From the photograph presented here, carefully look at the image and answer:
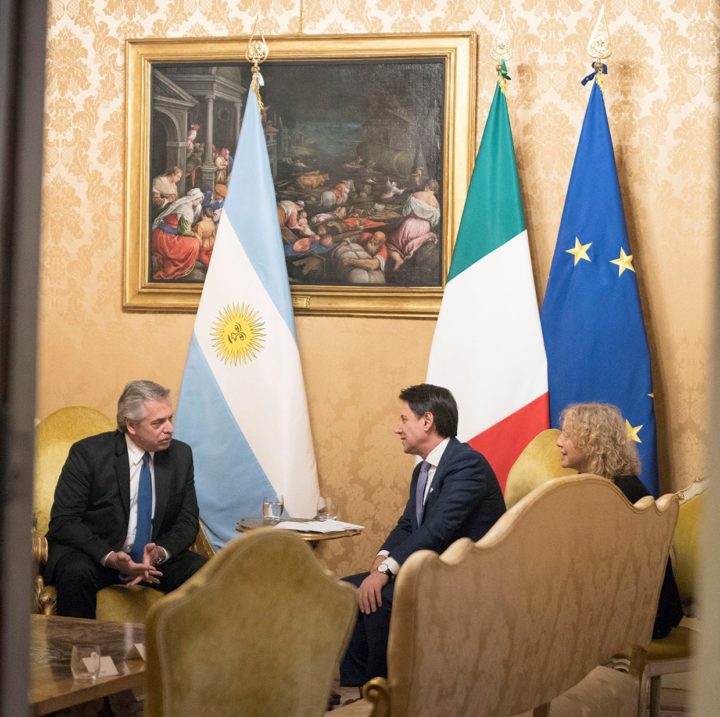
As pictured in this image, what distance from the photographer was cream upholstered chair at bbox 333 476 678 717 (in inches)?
89.8

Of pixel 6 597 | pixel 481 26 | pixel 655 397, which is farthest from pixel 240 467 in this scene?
pixel 6 597

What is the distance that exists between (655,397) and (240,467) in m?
2.13

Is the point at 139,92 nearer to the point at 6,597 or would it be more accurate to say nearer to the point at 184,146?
the point at 184,146

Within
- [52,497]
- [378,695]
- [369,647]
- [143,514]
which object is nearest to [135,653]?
[378,695]

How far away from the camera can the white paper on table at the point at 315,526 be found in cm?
480

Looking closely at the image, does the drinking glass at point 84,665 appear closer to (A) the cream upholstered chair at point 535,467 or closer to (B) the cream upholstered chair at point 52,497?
(B) the cream upholstered chair at point 52,497

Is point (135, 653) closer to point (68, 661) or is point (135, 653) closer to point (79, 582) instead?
point (68, 661)

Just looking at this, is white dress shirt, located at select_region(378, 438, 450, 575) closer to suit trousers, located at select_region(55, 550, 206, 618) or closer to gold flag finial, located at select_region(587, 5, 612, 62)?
suit trousers, located at select_region(55, 550, 206, 618)

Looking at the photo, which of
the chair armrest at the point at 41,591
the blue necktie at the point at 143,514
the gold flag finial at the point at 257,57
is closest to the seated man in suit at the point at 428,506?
the blue necktie at the point at 143,514

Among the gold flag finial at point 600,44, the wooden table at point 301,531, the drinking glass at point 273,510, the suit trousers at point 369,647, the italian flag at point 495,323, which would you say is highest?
the gold flag finial at point 600,44

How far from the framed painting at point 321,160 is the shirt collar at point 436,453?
4.06ft

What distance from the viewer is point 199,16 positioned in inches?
229

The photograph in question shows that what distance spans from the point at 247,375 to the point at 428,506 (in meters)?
1.55

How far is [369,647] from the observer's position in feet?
14.1
